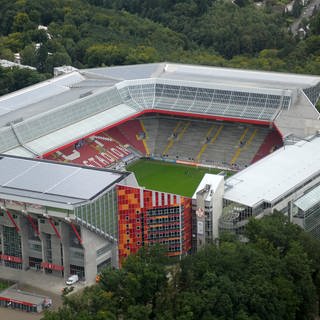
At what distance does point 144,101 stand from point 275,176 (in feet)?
82.4

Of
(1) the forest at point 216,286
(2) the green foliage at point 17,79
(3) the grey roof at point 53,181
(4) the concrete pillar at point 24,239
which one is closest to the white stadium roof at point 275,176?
(1) the forest at point 216,286

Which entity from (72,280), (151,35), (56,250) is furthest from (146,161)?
(151,35)

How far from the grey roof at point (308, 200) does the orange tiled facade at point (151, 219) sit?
8603mm

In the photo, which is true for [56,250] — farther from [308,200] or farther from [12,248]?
[308,200]

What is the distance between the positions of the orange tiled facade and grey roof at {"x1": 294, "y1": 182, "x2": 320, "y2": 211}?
8.60m

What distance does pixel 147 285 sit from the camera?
60406 millimetres

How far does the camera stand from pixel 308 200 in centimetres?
7412

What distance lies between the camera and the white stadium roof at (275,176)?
72.5 m

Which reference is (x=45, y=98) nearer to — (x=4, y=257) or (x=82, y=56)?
(x=4, y=257)

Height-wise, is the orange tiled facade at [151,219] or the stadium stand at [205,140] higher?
the orange tiled facade at [151,219]

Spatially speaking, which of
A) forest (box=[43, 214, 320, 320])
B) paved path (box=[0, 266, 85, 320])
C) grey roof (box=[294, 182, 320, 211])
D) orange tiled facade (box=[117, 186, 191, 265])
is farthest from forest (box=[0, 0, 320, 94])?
forest (box=[43, 214, 320, 320])

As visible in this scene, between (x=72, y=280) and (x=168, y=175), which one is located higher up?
(x=72, y=280)

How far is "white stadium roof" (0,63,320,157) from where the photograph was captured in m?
88.6

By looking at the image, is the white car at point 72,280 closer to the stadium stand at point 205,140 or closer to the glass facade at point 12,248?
the glass facade at point 12,248
